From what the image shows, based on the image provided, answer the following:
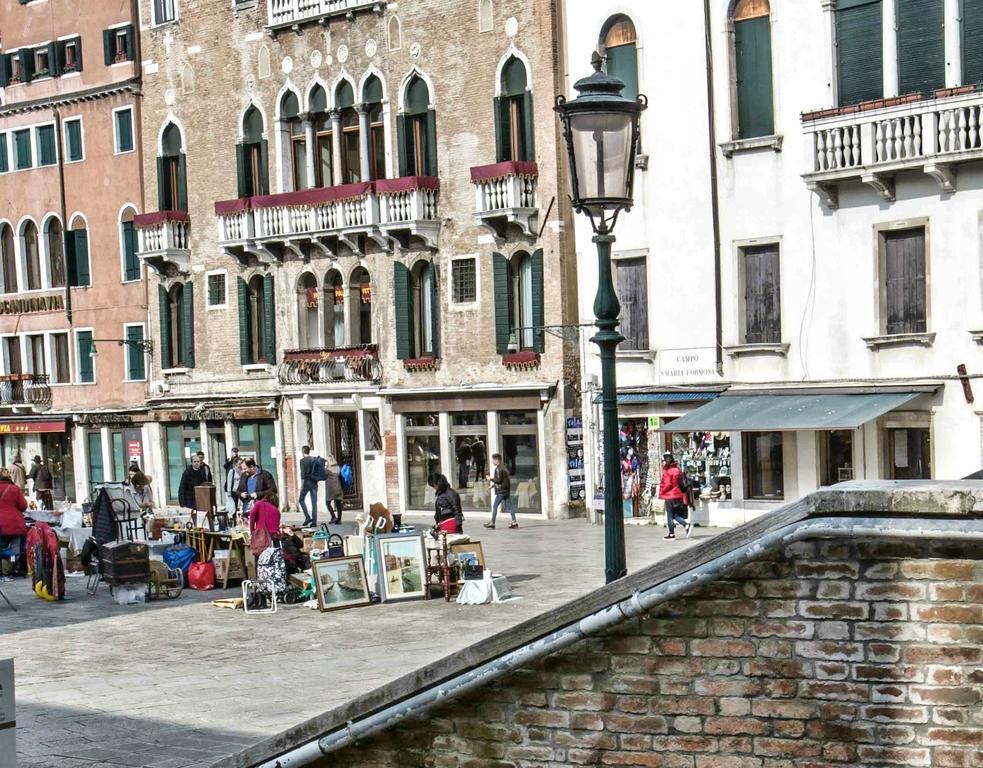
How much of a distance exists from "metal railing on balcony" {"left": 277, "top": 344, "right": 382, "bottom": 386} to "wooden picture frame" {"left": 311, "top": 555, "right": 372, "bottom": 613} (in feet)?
50.6

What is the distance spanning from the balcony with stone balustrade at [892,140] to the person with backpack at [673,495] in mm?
5088

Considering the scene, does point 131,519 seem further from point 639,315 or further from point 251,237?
point 251,237

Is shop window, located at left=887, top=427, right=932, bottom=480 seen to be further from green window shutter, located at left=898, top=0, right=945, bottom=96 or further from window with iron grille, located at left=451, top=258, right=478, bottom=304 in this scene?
window with iron grille, located at left=451, top=258, right=478, bottom=304

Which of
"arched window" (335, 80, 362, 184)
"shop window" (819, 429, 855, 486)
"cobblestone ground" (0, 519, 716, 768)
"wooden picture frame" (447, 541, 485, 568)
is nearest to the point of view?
"cobblestone ground" (0, 519, 716, 768)

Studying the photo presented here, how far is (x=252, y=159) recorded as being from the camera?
124 feet

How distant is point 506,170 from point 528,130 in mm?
1020

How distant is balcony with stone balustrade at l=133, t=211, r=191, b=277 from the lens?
39.0 metres

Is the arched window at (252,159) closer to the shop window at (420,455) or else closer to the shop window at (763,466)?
the shop window at (420,455)

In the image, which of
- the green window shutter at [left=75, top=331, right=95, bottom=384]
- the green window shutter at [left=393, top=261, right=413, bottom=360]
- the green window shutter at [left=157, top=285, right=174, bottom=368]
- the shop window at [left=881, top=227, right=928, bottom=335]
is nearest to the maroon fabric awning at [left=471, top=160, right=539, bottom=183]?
the green window shutter at [left=393, top=261, right=413, bottom=360]

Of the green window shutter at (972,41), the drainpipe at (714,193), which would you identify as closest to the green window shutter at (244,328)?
the drainpipe at (714,193)

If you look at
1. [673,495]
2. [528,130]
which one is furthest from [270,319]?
[673,495]

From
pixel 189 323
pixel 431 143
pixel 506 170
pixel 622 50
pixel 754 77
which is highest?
pixel 622 50

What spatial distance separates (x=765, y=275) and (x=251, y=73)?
1499 centimetres

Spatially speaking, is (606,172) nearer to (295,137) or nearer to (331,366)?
(331,366)
